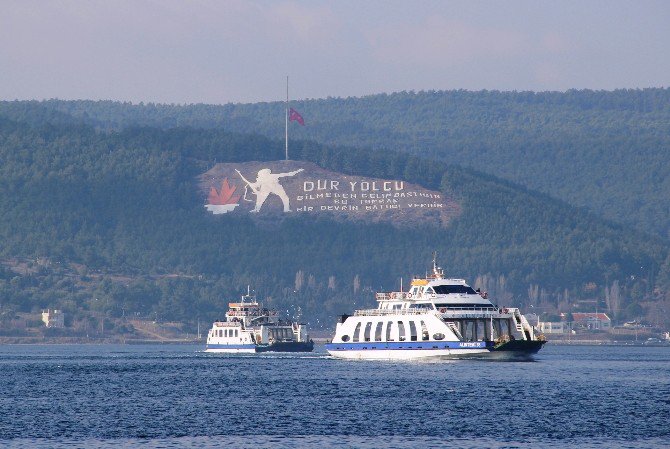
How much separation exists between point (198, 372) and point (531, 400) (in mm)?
65708

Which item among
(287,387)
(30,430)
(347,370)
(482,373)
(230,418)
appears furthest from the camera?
(347,370)

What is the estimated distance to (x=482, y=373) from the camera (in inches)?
6850

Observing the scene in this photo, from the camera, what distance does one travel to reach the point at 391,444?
4424 inches

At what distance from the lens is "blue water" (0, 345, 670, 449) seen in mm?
115188

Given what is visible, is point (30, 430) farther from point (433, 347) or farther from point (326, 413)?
point (433, 347)

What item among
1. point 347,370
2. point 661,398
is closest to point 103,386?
point 347,370

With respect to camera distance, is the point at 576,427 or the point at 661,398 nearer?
the point at 576,427

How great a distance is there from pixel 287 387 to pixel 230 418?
3470 cm

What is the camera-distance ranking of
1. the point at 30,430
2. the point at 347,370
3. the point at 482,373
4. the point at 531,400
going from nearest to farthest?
the point at 30,430
the point at 531,400
the point at 482,373
the point at 347,370

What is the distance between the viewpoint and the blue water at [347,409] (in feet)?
378

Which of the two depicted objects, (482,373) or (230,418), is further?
(482,373)

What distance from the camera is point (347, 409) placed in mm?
135500

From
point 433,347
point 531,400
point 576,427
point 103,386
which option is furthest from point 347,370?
point 576,427

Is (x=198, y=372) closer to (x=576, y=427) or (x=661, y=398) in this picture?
(x=661, y=398)
